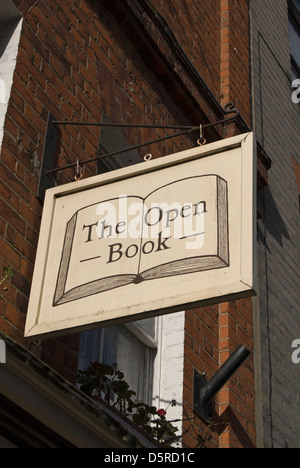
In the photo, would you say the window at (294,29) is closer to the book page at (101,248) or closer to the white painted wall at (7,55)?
the white painted wall at (7,55)

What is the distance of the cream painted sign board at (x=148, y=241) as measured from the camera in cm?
409

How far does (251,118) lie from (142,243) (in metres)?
4.59

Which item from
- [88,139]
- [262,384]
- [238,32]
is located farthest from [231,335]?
[238,32]

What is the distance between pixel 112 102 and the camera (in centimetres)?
611

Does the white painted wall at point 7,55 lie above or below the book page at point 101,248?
above

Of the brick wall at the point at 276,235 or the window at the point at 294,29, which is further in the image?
the window at the point at 294,29

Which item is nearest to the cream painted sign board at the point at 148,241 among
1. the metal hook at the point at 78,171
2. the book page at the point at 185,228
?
the book page at the point at 185,228

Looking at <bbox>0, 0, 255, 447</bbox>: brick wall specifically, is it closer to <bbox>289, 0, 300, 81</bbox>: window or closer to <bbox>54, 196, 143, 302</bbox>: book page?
<bbox>54, 196, 143, 302</bbox>: book page

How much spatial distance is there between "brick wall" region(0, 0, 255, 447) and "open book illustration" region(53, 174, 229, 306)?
Result: 14.6 inches

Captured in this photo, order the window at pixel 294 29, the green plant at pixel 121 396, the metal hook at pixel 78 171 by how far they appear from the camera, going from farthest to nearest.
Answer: the window at pixel 294 29 → the green plant at pixel 121 396 → the metal hook at pixel 78 171

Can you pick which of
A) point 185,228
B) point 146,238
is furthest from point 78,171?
point 185,228

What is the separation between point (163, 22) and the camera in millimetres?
7133

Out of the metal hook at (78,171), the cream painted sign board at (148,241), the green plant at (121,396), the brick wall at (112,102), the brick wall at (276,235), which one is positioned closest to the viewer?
the cream painted sign board at (148,241)
